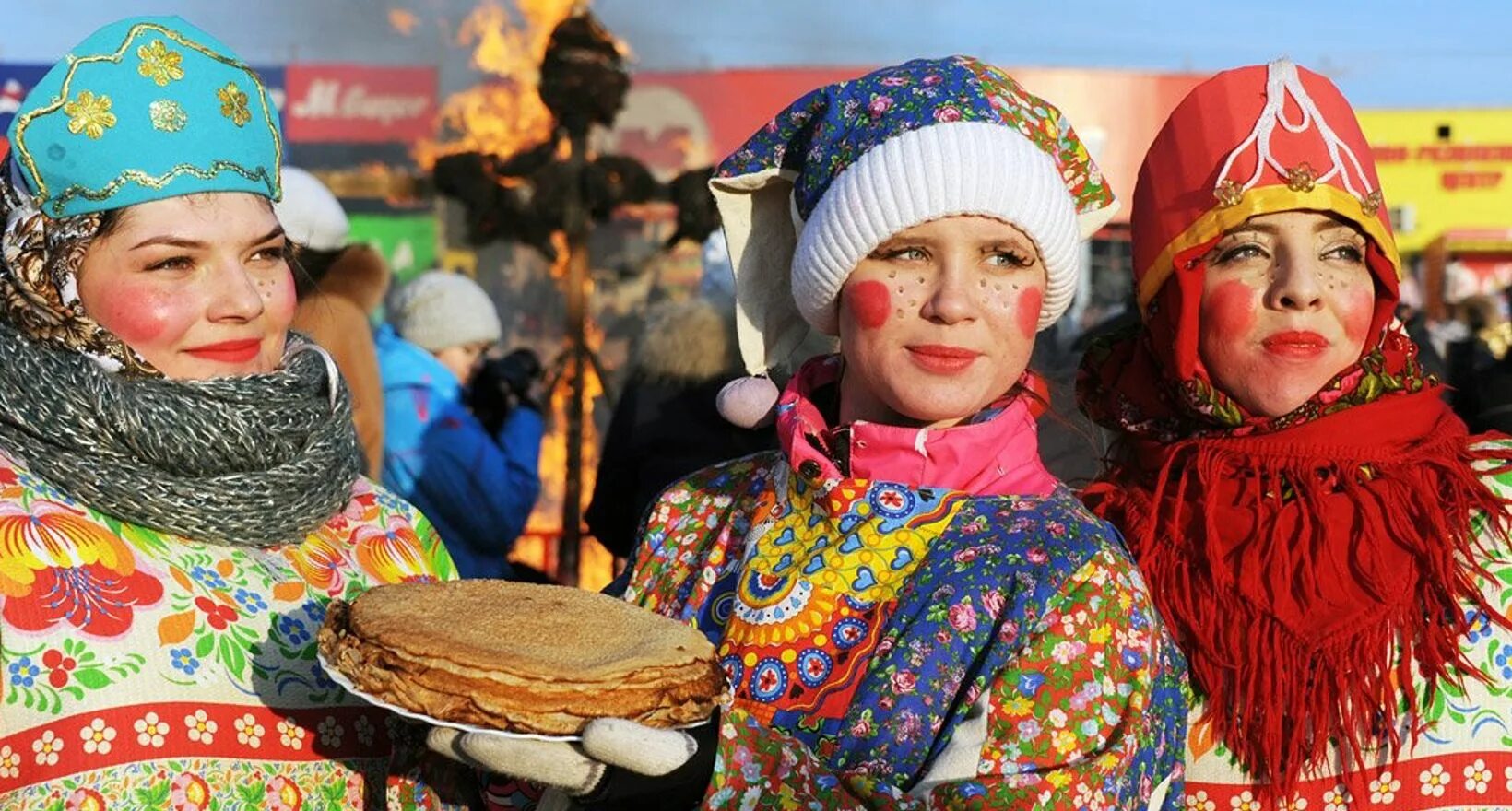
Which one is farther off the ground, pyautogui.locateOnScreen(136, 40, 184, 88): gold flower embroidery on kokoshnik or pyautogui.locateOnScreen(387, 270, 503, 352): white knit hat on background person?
pyautogui.locateOnScreen(136, 40, 184, 88): gold flower embroidery on kokoshnik

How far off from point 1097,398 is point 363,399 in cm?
308

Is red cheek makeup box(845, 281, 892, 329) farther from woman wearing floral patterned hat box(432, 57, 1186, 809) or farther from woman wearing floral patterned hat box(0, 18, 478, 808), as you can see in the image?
woman wearing floral patterned hat box(0, 18, 478, 808)

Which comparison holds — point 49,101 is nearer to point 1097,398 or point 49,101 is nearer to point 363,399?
point 1097,398

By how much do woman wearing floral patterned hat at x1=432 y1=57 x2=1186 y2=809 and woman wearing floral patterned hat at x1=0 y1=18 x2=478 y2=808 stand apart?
453 mm

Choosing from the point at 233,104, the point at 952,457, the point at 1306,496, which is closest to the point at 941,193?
the point at 952,457

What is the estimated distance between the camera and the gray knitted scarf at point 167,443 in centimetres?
266

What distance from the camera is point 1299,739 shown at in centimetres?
272

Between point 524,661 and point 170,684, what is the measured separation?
2.42 ft

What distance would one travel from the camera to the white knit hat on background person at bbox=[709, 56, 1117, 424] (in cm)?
253

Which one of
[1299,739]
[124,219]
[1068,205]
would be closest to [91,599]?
[124,219]

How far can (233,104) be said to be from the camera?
2918mm

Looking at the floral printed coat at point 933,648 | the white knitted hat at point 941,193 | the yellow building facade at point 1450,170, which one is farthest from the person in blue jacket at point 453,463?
the yellow building facade at point 1450,170

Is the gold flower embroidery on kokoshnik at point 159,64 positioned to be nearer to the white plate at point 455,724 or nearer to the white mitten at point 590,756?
the white plate at point 455,724

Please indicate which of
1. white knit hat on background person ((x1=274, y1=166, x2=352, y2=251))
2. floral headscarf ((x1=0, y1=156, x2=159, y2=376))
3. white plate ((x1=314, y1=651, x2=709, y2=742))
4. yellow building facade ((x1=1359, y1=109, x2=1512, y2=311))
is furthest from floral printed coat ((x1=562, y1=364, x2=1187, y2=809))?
yellow building facade ((x1=1359, y1=109, x2=1512, y2=311))
